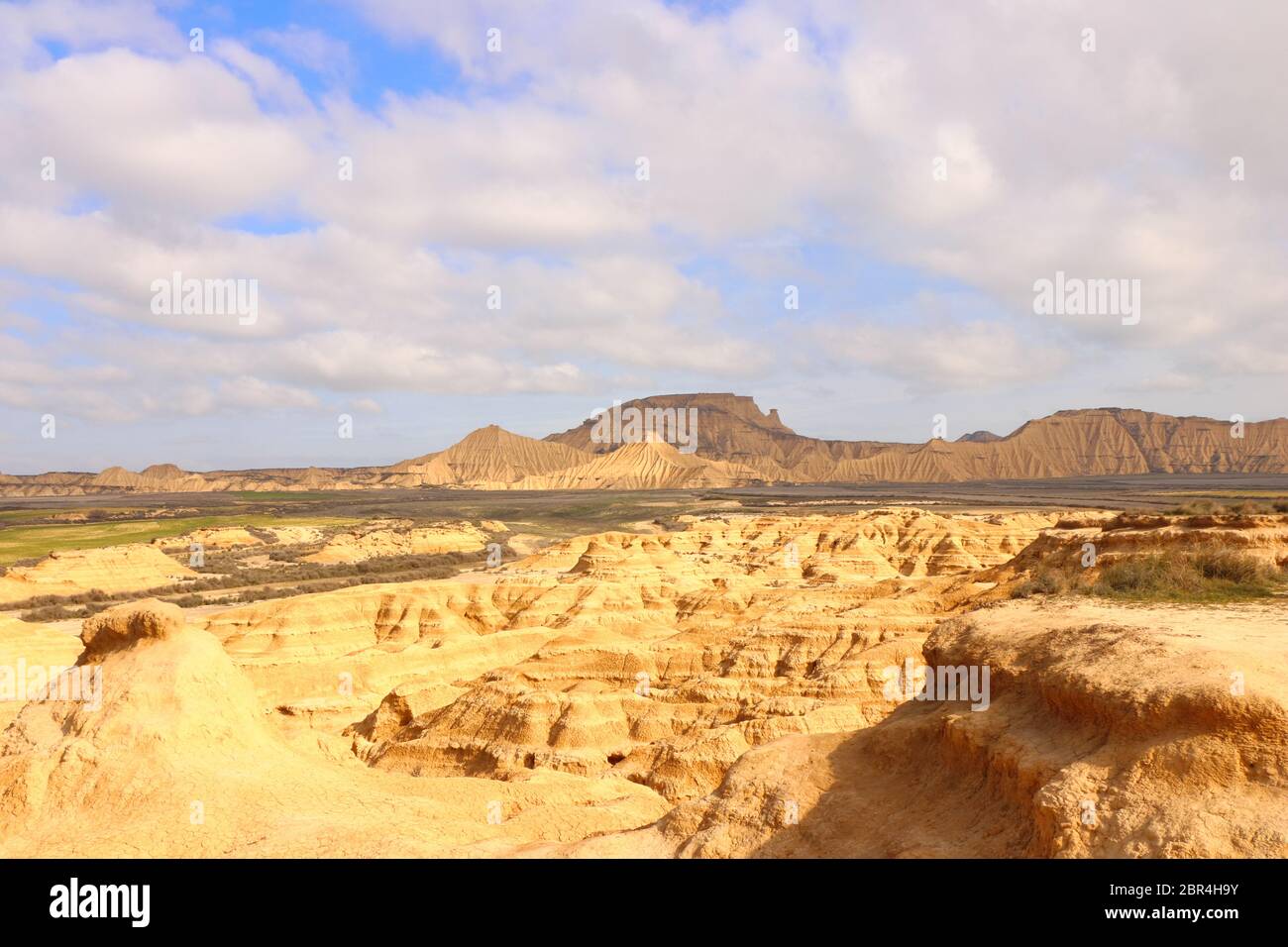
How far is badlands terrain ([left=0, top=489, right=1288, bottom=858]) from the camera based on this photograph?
26.3ft

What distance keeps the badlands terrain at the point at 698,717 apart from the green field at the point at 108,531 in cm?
4302

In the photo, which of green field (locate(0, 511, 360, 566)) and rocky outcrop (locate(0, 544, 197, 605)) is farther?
green field (locate(0, 511, 360, 566))

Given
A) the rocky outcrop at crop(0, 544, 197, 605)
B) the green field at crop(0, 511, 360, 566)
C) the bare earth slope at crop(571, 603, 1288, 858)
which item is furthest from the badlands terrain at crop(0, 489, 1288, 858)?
the green field at crop(0, 511, 360, 566)

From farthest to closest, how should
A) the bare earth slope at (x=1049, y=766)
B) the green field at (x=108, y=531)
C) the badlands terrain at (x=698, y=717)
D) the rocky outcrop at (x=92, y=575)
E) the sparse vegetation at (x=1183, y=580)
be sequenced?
1. the green field at (x=108, y=531)
2. the rocky outcrop at (x=92, y=575)
3. the sparse vegetation at (x=1183, y=580)
4. the badlands terrain at (x=698, y=717)
5. the bare earth slope at (x=1049, y=766)

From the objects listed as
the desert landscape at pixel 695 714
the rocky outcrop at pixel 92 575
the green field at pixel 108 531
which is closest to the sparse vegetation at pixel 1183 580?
the desert landscape at pixel 695 714

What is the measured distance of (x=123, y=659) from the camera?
14.1 metres

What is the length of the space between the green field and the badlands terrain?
43021 mm

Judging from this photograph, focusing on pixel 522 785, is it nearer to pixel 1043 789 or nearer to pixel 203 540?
pixel 1043 789

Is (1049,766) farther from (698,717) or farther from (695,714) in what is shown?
(695,714)

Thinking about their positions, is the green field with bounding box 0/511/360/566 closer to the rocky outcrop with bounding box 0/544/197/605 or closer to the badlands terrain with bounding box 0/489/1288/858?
the rocky outcrop with bounding box 0/544/197/605

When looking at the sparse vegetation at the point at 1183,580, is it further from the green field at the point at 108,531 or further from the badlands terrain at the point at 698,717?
the green field at the point at 108,531

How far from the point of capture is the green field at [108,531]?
261 feet

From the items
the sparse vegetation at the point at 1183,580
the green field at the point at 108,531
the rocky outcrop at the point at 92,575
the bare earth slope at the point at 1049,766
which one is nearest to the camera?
the bare earth slope at the point at 1049,766

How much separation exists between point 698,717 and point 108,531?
99.0 m
